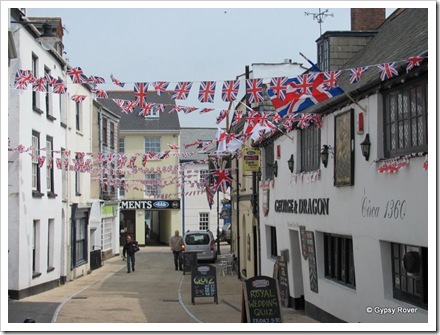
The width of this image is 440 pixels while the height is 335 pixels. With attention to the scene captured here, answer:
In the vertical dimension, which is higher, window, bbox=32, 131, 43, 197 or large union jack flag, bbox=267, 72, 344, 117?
large union jack flag, bbox=267, 72, 344, 117

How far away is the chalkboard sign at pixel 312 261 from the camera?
15.6 m

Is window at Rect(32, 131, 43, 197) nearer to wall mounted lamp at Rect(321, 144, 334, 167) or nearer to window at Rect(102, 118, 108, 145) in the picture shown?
wall mounted lamp at Rect(321, 144, 334, 167)

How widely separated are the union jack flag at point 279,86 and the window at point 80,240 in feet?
53.6

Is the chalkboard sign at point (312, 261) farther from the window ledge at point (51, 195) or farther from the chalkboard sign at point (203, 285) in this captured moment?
the window ledge at point (51, 195)

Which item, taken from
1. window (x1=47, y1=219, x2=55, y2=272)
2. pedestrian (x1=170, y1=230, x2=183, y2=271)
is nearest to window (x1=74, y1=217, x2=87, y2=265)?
window (x1=47, y1=219, x2=55, y2=272)

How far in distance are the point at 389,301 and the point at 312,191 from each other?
15.1 ft

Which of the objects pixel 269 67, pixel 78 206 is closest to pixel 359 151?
pixel 269 67

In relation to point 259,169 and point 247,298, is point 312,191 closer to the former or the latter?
point 247,298

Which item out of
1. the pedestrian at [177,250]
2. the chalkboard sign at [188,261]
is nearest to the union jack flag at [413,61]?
the chalkboard sign at [188,261]

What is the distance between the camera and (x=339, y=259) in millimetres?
14477

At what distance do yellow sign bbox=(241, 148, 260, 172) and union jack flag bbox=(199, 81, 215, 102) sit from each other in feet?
34.0

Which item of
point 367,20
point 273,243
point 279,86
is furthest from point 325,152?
point 367,20

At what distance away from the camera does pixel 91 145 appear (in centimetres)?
3083

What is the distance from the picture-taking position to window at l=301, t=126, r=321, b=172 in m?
15.6
